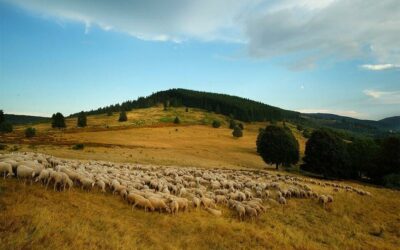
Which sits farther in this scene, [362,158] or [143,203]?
[362,158]

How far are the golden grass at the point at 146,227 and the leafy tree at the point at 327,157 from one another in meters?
33.7

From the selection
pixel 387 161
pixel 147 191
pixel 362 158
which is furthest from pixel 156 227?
pixel 362 158

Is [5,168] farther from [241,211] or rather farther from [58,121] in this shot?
[58,121]

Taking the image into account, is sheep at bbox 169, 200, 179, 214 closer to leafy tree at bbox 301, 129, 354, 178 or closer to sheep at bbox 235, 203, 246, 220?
sheep at bbox 235, 203, 246, 220

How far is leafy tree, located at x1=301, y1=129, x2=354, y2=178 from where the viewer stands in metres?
53.9

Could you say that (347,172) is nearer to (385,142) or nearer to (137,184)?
(385,142)

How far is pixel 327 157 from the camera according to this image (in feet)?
178

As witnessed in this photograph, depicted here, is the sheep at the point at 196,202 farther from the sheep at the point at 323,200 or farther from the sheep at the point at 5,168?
the sheep at the point at 323,200

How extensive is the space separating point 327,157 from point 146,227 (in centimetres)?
4751

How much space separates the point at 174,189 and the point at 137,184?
8.70 feet

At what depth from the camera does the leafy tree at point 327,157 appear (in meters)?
53.9

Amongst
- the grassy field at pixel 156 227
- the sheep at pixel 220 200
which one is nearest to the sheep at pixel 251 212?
the grassy field at pixel 156 227

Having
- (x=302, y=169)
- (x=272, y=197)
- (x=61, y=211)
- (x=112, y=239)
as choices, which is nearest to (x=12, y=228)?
(x=61, y=211)

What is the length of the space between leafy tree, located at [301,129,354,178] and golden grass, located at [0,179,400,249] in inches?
1326
